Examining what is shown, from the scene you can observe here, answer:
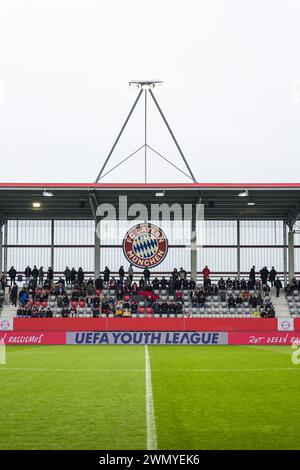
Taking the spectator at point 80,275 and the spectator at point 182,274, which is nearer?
the spectator at point 80,275

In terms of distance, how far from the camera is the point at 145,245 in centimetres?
4562

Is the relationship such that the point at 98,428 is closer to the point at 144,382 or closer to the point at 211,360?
the point at 144,382

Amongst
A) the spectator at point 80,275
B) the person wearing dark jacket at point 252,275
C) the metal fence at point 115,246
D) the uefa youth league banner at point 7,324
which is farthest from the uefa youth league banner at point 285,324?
the uefa youth league banner at point 7,324

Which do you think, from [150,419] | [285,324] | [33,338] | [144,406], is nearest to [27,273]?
[33,338]

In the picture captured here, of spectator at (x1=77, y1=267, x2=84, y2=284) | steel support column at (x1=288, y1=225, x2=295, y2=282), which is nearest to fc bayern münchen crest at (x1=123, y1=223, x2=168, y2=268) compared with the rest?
spectator at (x1=77, y1=267, x2=84, y2=284)

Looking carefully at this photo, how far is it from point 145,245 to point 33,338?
13025 mm

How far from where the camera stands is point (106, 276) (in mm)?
46469

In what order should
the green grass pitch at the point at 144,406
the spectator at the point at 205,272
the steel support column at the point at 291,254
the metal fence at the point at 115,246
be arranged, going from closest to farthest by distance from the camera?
the green grass pitch at the point at 144,406
the spectator at the point at 205,272
the steel support column at the point at 291,254
the metal fence at the point at 115,246

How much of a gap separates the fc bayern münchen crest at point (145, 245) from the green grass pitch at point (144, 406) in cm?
2425

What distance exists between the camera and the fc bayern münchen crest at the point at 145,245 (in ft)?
149

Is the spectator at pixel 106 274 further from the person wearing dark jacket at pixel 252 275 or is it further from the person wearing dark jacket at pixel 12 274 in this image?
the person wearing dark jacket at pixel 252 275

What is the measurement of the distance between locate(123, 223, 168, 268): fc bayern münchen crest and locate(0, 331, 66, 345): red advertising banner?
11622 mm
